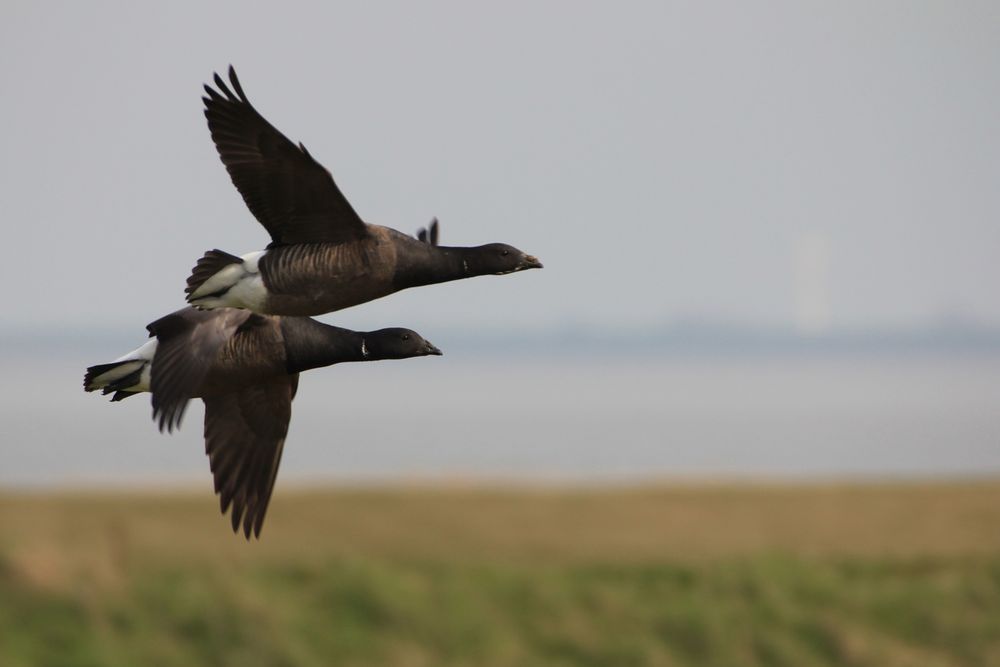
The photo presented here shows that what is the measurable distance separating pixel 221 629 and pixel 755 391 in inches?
5465

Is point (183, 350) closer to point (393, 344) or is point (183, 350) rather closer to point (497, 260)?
point (393, 344)

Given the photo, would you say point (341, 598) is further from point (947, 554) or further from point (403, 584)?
point (947, 554)

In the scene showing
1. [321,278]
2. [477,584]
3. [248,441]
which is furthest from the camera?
[477,584]

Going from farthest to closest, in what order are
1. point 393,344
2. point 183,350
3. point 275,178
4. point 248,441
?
point 248,441 → point 275,178 → point 393,344 → point 183,350

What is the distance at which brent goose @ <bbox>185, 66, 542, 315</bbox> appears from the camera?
9.18 meters

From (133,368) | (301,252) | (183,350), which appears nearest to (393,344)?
(301,252)

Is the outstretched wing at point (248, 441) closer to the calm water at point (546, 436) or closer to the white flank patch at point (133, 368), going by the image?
the white flank patch at point (133, 368)

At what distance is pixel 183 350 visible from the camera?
28.8ft

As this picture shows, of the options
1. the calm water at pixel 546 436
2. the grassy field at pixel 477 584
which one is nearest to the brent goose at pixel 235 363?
the grassy field at pixel 477 584

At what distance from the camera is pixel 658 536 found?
150 ft

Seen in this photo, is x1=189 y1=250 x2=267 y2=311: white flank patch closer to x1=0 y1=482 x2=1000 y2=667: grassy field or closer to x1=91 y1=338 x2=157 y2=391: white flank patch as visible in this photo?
x1=91 y1=338 x2=157 y2=391: white flank patch

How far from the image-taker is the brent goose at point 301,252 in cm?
918

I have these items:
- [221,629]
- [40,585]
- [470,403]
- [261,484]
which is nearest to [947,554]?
[221,629]

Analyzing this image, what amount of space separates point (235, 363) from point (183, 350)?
0.72 meters
